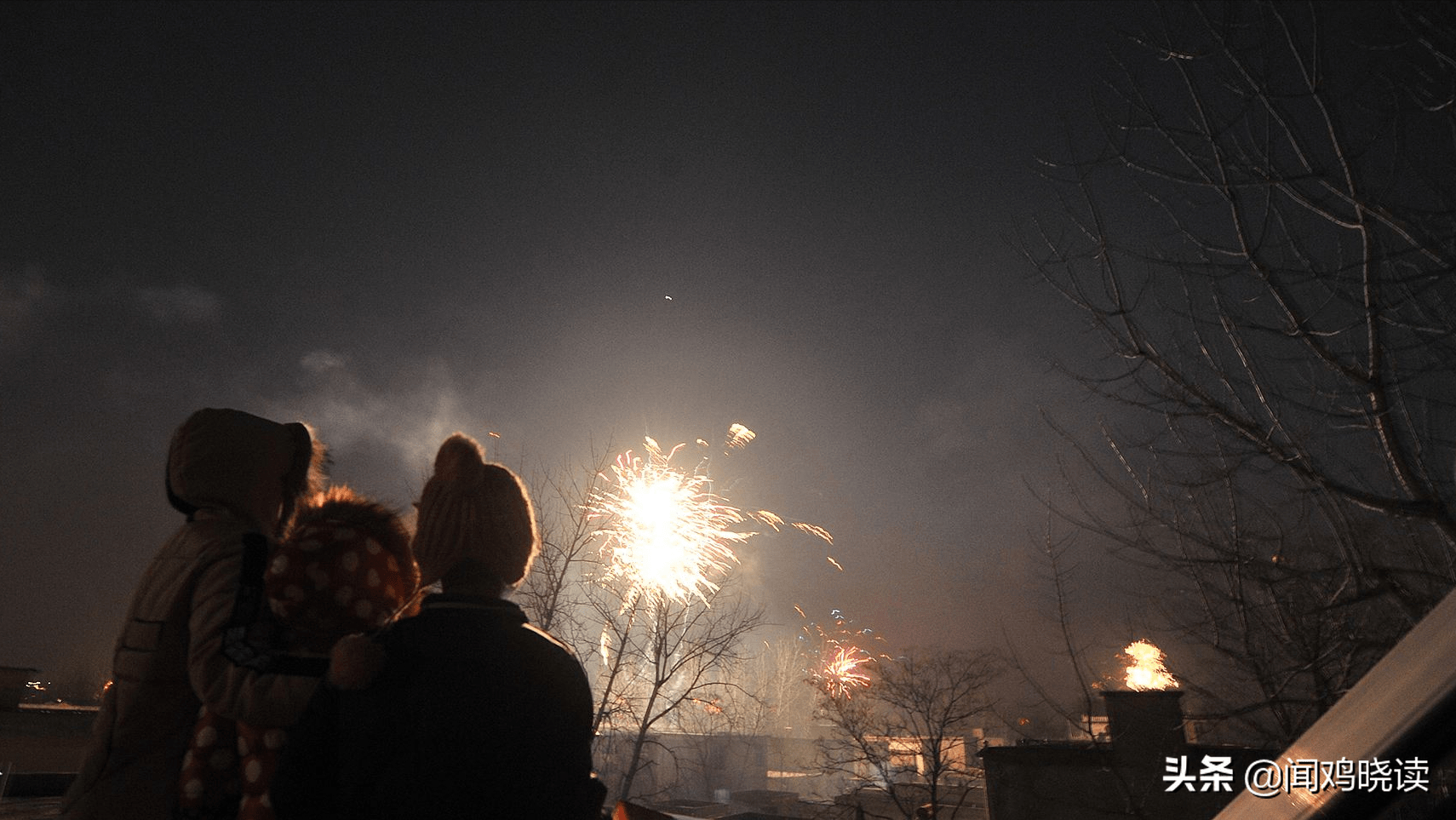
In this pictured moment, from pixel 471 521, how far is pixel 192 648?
79cm

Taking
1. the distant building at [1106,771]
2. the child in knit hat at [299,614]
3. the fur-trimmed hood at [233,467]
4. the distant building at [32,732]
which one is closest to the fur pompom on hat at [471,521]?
the child in knit hat at [299,614]

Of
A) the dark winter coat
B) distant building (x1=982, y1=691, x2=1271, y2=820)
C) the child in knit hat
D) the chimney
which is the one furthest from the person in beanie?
the chimney

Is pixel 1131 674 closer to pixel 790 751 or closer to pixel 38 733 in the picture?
pixel 38 733

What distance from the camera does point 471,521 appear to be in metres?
2.17

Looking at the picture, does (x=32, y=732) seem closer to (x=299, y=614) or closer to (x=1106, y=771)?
(x=299, y=614)

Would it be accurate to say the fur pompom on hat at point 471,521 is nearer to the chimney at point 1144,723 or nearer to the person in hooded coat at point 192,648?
the person in hooded coat at point 192,648

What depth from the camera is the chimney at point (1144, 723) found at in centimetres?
1383

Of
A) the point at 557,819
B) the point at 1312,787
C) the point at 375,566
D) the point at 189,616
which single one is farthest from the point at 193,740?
the point at 1312,787

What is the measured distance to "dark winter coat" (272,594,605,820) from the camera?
5.62ft

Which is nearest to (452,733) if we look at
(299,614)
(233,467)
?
(299,614)

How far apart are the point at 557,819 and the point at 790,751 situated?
7322cm

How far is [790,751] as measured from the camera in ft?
224

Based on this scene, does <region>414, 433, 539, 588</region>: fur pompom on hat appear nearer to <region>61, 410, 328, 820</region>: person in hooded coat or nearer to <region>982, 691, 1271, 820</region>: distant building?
<region>61, 410, 328, 820</region>: person in hooded coat

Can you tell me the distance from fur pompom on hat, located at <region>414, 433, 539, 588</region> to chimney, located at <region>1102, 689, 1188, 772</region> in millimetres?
14883
